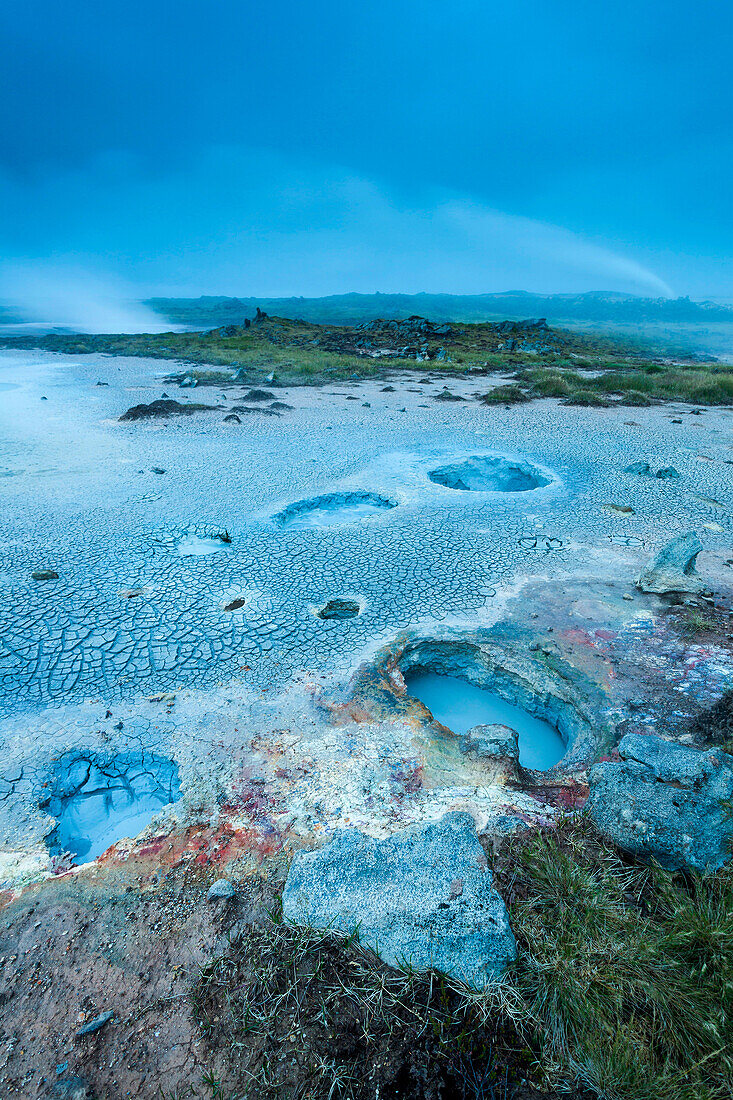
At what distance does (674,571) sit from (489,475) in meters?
3.94

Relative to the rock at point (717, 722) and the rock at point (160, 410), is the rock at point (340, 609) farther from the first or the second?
the rock at point (160, 410)

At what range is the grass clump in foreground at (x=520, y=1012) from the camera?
1.57 m

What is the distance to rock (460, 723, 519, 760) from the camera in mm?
3055

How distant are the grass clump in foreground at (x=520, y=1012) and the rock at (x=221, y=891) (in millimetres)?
216

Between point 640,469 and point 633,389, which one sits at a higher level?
point 633,389

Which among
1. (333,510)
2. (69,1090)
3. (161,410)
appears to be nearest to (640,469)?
(333,510)

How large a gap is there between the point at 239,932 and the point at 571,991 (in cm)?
126

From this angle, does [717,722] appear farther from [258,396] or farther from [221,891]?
[258,396]

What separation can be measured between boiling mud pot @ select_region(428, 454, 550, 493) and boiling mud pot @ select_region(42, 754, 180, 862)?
5940 millimetres

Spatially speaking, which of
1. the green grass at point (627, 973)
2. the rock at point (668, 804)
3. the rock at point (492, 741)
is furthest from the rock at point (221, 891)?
the rock at point (668, 804)

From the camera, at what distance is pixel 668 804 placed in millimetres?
2240

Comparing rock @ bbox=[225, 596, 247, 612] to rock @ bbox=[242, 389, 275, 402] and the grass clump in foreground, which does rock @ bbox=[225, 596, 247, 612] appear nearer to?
the grass clump in foreground

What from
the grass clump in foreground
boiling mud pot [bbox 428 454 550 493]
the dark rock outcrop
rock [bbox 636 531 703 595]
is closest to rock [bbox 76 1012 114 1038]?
the grass clump in foreground

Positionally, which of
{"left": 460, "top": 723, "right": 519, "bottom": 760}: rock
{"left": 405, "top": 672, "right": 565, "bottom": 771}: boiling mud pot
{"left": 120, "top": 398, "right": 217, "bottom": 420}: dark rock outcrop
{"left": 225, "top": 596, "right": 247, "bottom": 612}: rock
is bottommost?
{"left": 405, "top": 672, "right": 565, "bottom": 771}: boiling mud pot
